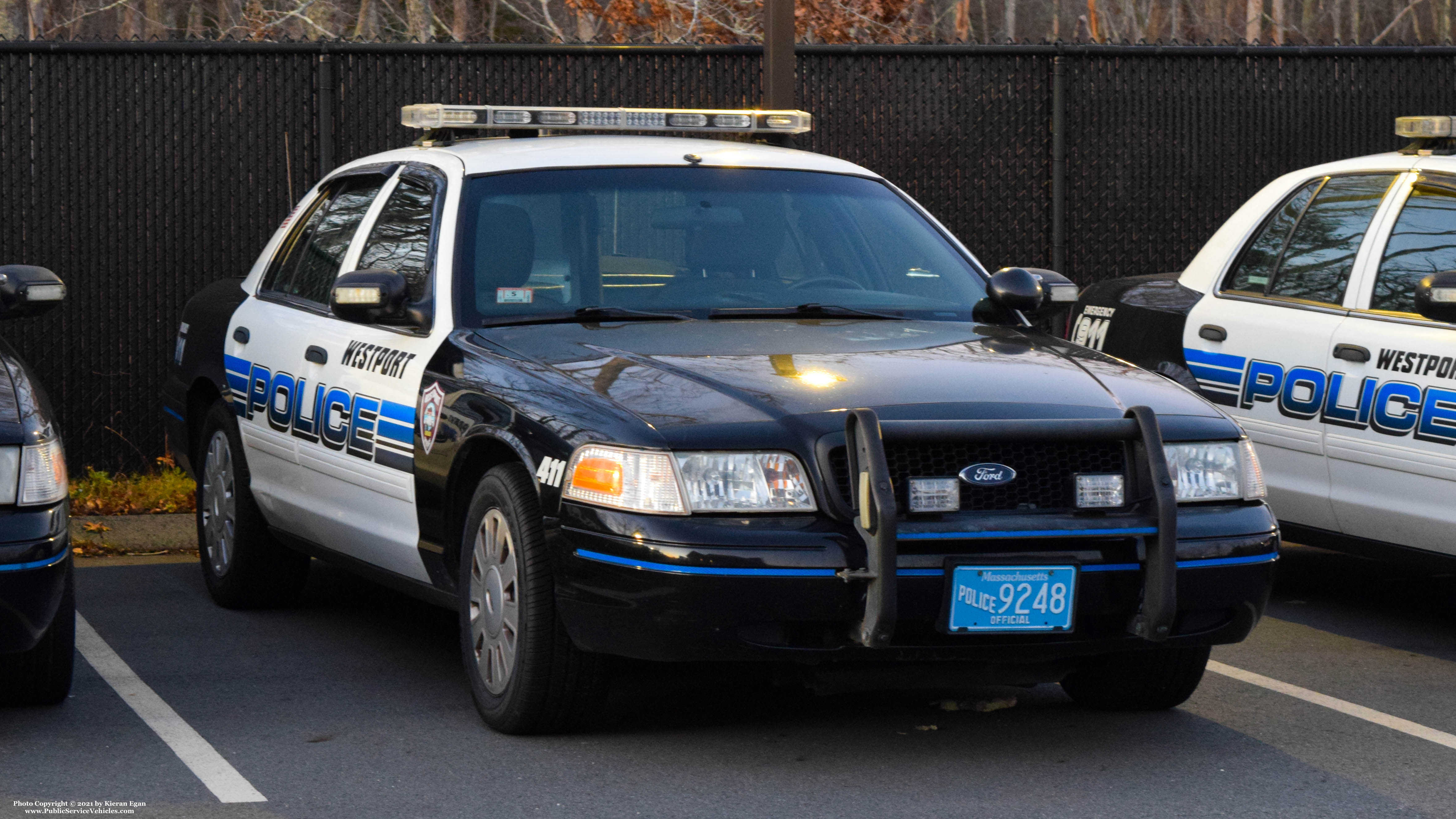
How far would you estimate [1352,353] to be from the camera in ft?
21.9

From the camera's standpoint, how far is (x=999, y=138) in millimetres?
10945

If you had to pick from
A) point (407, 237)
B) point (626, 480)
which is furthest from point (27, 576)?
point (407, 237)

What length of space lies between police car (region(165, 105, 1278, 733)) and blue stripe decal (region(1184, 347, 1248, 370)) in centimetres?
128

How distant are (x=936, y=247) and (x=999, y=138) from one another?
488 cm

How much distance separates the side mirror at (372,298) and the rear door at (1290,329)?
3.14 metres

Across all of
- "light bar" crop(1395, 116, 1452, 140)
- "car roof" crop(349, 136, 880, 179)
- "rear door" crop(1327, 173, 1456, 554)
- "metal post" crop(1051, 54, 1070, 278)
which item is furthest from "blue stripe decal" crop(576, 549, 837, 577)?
"metal post" crop(1051, 54, 1070, 278)

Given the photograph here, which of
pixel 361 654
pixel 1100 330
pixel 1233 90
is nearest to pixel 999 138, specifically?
pixel 1233 90

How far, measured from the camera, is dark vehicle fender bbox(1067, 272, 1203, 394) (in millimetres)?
7449

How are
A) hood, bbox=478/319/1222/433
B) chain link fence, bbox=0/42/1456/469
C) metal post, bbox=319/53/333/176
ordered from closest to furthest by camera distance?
hood, bbox=478/319/1222/433 < chain link fence, bbox=0/42/1456/469 < metal post, bbox=319/53/333/176

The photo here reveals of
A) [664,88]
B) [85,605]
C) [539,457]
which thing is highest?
[664,88]

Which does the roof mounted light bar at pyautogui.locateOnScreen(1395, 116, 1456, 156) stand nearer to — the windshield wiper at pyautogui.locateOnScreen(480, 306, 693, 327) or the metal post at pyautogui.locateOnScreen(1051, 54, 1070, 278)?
the windshield wiper at pyautogui.locateOnScreen(480, 306, 693, 327)

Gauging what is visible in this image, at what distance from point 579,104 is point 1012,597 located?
21.4 ft

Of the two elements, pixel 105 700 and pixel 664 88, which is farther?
pixel 664 88

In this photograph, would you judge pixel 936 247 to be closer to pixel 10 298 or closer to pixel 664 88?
pixel 10 298
